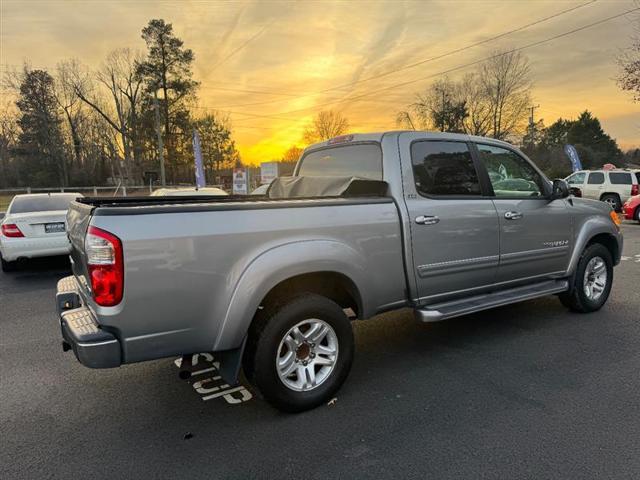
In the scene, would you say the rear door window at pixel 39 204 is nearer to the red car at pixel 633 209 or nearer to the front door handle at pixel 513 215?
the front door handle at pixel 513 215

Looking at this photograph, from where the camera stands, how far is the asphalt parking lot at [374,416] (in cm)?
254

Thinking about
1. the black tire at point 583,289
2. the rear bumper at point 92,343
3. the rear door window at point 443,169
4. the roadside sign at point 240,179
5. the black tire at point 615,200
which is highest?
the roadside sign at point 240,179

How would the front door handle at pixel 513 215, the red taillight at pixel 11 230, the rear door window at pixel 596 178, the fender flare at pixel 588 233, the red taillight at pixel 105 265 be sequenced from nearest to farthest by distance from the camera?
the red taillight at pixel 105 265 → the front door handle at pixel 513 215 → the fender flare at pixel 588 233 → the red taillight at pixel 11 230 → the rear door window at pixel 596 178

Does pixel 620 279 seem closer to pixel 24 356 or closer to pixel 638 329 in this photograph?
pixel 638 329

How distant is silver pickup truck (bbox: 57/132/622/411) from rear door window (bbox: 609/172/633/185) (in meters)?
15.3

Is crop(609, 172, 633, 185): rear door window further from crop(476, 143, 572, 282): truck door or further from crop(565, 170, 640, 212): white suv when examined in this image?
crop(476, 143, 572, 282): truck door

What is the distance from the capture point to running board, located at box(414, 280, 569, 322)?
144 inches

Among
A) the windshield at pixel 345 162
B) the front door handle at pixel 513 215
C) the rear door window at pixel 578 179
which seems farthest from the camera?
the rear door window at pixel 578 179

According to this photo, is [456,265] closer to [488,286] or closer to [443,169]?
[488,286]

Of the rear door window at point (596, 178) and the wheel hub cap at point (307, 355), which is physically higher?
the rear door window at point (596, 178)

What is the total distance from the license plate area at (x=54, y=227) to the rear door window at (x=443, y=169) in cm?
661

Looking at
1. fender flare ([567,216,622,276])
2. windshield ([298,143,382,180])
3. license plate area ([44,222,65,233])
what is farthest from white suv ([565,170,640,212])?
license plate area ([44,222,65,233])

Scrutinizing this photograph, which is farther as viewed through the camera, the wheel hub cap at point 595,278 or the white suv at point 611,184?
the white suv at point 611,184

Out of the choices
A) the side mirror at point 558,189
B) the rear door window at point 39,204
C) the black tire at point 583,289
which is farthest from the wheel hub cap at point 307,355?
the rear door window at point 39,204
